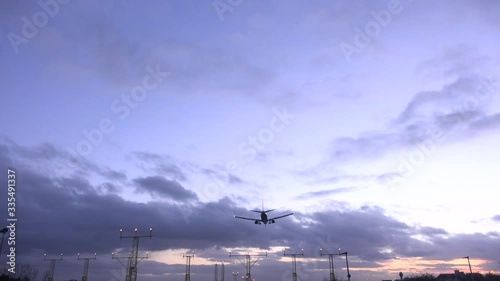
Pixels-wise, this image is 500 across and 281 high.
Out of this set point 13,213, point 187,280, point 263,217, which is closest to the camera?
point 13,213

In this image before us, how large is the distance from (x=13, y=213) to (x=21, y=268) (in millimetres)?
168675

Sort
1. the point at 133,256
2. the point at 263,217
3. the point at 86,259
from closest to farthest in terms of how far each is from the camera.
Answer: the point at 263,217 → the point at 133,256 → the point at 86,259

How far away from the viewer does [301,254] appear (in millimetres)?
186875

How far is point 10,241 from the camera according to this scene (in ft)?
146

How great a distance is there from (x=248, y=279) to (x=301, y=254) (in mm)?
34213

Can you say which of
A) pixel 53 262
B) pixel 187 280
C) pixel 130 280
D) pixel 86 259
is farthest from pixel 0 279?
pixel 53 262

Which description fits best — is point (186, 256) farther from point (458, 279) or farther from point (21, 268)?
point (458, 279)

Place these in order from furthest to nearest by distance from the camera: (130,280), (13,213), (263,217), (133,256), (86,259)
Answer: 1. (86,259)
2. (133,256)
3. (130,280)
4. (263,217)
5. (13,213)

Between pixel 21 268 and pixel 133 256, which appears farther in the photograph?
pixel 21 268

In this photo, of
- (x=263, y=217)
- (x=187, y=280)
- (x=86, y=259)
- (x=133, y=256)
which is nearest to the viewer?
(x=263, y=217)

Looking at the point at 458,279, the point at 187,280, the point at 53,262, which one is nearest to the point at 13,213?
the point at 187,280

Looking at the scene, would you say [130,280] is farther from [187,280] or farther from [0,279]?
[0,279]

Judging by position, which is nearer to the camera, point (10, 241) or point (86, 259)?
point (10, 241)

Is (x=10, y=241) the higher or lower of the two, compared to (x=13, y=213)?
lower
